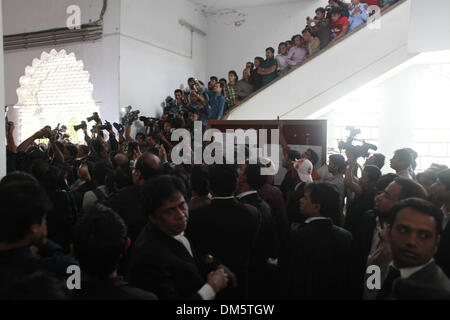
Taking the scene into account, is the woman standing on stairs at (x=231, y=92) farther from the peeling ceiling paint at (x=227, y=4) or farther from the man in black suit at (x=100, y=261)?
the man in black suit at (x=100, y=261)

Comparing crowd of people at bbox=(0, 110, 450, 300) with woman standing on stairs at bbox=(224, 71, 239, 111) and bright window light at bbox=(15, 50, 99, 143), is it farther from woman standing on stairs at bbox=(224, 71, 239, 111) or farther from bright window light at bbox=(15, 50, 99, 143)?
bright window light at bbox=(15, 50, 99, 143)

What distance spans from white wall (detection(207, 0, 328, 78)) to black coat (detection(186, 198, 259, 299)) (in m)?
7.52

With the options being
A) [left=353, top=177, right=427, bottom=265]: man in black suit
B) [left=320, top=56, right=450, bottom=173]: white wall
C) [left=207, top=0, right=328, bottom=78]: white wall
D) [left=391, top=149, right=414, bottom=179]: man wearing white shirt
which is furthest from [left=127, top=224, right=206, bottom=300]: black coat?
[left=207, top=0, right=328, bottom=78]: white wall

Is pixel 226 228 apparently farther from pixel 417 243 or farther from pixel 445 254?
pixel 445 254

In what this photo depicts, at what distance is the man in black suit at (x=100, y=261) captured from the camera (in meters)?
1.02

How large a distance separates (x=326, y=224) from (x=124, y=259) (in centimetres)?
111

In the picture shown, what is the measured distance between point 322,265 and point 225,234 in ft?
1.56

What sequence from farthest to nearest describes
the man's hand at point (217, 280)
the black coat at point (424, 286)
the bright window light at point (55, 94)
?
the bright window light at point (55, 94), the man's hand at point (217, 280), the black coat at point (424, 286)

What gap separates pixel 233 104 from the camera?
6.25 metres

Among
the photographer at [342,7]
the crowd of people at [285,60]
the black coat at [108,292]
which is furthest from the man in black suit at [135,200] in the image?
the photographer at [342,7]

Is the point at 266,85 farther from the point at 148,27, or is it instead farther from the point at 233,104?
the point at 148,27

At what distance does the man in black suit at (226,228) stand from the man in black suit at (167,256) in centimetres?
21

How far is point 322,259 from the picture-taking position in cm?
156

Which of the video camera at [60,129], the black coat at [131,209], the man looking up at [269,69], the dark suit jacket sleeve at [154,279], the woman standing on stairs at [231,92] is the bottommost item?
the dark suit jacket sleeve at [154,279]
